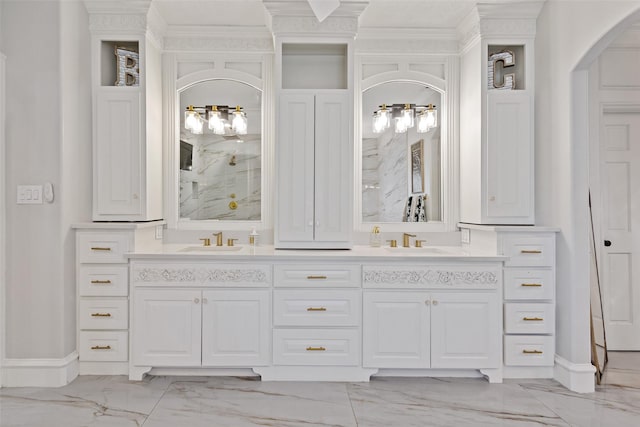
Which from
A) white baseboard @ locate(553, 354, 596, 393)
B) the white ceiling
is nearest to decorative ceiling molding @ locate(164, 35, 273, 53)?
the white ceiling

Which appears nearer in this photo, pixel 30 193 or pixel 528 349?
pixel 30 193

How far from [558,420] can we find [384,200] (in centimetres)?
194

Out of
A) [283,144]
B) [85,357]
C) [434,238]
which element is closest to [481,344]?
[434,238]

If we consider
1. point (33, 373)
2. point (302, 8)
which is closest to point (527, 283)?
point (302, 8)

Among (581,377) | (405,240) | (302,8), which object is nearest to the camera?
(581,377)

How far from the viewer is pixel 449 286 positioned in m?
3.07

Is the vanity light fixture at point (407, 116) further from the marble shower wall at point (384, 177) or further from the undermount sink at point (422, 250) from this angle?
the undermount sink at point (422, 250)

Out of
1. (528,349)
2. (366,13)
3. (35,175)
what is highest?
(366,13)

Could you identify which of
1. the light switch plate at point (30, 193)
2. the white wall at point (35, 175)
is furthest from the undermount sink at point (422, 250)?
the light switch plate at point (30, 193)

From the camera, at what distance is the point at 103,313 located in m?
3.13

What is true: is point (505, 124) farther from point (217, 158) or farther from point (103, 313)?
point (103, 313)

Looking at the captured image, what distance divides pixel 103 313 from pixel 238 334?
3.10ft

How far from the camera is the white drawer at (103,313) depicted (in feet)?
10.3

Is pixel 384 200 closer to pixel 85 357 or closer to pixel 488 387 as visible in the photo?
pixel 488 387
